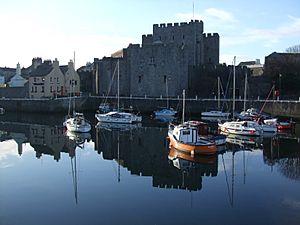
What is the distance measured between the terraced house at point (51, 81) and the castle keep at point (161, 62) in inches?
108

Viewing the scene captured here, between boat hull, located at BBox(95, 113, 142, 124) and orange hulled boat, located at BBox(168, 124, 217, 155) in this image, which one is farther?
boat hull, located at BBox(95, 113, 142, 124)

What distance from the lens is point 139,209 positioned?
8641mm

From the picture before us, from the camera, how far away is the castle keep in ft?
112

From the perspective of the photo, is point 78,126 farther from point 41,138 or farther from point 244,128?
point 244,128

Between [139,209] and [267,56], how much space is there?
1344 inches

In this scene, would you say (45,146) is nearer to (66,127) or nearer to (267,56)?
(66,127)

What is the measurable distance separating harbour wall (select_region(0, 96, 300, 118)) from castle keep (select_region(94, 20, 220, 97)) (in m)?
1.45

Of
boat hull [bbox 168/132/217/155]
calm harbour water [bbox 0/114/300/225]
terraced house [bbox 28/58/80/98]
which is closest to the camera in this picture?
calm harbour water [bbox 0/114/300/225]

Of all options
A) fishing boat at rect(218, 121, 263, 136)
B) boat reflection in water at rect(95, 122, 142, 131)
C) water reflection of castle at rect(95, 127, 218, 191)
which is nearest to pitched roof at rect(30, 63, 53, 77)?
boat reflection in water at rect(95, 122, 142, 131)

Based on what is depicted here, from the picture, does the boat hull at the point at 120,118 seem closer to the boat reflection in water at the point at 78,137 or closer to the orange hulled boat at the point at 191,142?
the boat reflection in water at the point at 78,137

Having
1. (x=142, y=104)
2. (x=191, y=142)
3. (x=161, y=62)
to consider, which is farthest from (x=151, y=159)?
(x=161, y=62)

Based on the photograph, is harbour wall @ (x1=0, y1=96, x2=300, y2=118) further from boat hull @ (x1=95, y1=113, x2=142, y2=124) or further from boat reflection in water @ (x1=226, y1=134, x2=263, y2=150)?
boat reflection in water @ (x1=226, y1=134, x2=263, y2=150)

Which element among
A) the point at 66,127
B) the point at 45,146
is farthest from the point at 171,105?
the point at 45,146

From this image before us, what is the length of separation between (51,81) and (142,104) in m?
9.33
